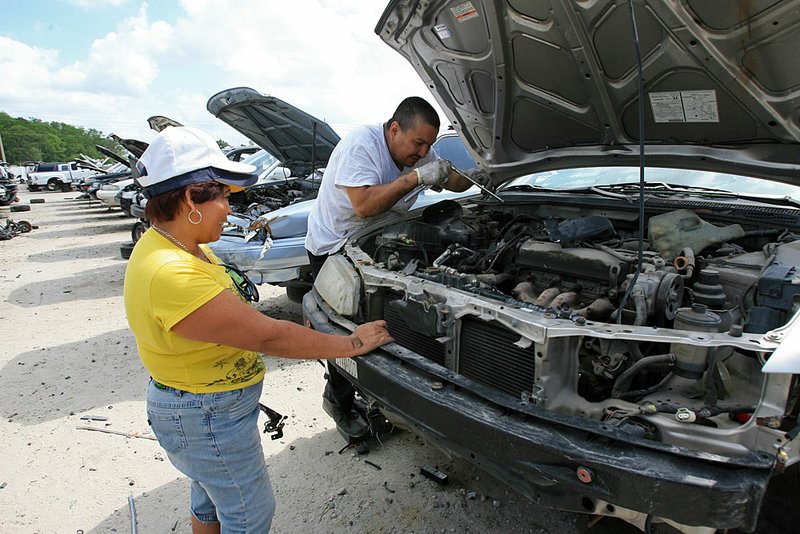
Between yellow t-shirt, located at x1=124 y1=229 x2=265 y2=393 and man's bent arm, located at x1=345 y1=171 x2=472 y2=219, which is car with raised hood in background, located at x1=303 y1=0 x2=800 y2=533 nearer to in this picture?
man's bent arm, located at x1=345 y1=171 x2=472 y2=219

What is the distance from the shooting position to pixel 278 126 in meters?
6.42

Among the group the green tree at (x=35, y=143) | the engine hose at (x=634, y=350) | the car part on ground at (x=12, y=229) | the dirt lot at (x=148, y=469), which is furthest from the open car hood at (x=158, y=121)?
the green tree at (x=35, y=143)

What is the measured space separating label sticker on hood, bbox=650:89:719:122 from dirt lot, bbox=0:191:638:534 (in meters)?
2.14

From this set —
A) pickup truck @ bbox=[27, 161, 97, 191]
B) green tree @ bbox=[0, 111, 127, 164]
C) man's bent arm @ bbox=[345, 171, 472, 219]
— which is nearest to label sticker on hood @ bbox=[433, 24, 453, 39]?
man's bent arm @ bbox=[345, 171, 472, 219]

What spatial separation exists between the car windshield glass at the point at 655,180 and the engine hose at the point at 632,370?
5.33ft

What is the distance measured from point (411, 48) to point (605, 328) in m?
2.24

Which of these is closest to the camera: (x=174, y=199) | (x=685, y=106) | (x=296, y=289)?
(x=174, y=199)

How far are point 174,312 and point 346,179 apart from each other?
168 centimetres

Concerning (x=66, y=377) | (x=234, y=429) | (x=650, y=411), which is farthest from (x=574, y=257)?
(x=66, y=377)

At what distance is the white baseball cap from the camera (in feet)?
4.97

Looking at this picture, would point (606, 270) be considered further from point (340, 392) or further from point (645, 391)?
point (340, 392)

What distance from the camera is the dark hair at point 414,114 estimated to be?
2.96 metres

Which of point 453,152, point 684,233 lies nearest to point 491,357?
point 684,233

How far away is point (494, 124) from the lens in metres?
3.40
